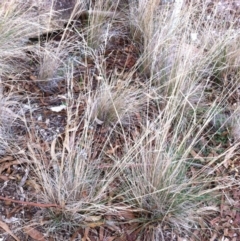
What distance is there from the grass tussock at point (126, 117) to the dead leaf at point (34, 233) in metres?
0.04

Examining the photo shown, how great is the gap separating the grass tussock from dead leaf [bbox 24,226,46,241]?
4 cm

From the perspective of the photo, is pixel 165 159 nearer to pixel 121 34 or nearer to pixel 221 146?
pixel 221 146

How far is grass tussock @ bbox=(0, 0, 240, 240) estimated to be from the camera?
1733 mm

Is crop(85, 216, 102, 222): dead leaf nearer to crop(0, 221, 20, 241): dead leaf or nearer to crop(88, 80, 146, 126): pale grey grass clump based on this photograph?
crop(0, 221, 20, 241): dead leaf

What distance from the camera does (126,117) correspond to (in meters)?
2.13

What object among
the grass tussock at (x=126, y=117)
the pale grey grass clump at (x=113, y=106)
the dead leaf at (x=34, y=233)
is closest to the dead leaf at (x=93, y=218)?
the grass tussock at (x=126, y=117)

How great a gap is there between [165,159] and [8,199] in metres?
0.60

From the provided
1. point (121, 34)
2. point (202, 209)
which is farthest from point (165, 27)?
point (202, 209)

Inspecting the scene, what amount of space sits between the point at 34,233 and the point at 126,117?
2.30 ft

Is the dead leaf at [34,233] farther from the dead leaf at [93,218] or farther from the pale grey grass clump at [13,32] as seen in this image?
the pale grey grass clump at [13,32]

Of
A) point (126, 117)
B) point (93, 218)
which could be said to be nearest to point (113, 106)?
point (126, 117)

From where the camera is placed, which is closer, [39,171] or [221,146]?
[39,171]

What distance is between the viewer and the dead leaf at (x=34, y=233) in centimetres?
167

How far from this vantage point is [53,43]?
2512 mm
